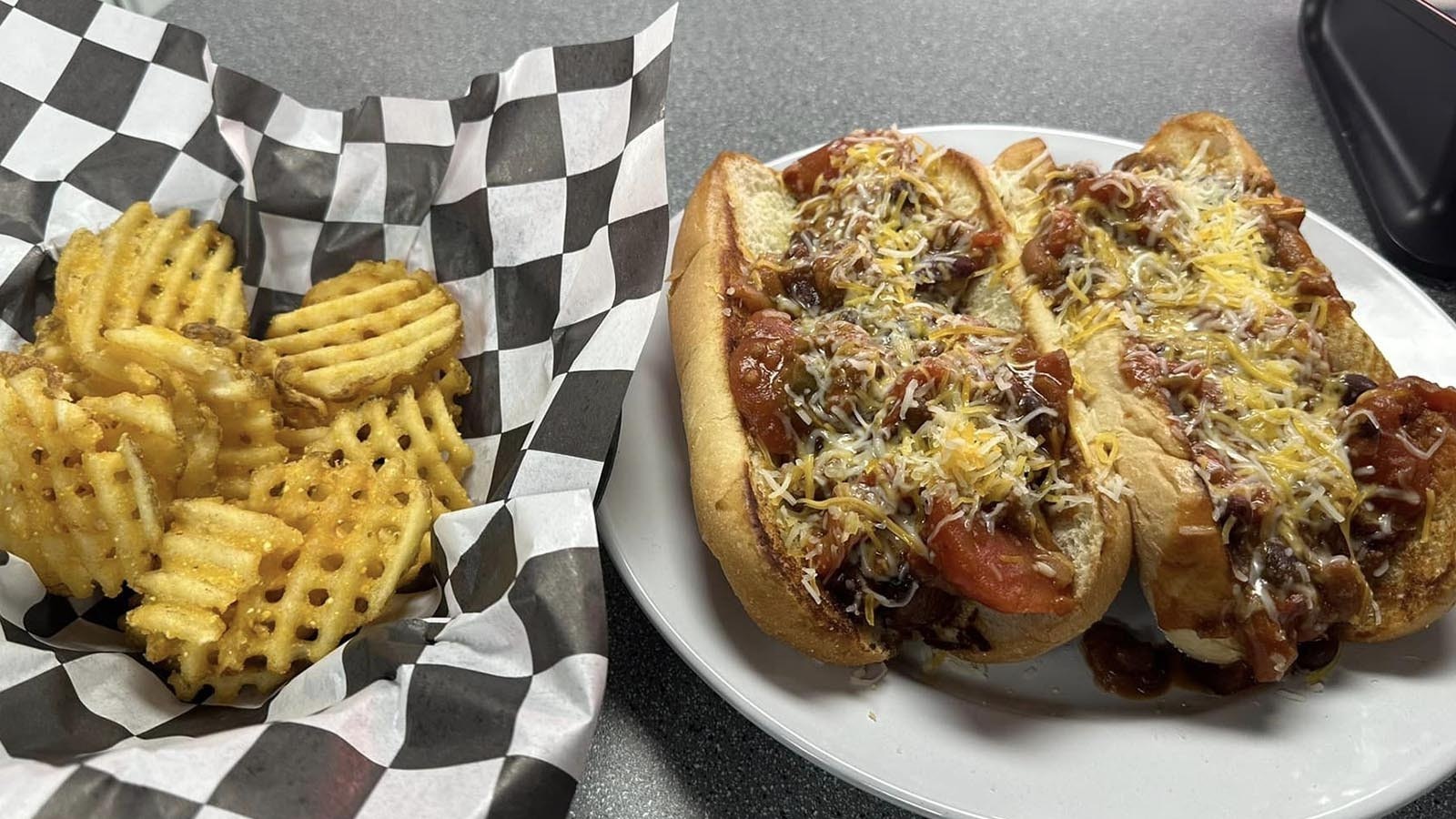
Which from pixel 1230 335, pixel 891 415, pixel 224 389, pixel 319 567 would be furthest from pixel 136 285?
pixel 1230 335

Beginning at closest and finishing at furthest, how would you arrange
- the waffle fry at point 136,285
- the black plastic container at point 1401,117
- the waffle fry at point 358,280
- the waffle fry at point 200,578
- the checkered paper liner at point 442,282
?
1. the checkered paper liner at point 442,282
2. the waffle fry at point 200,578
3. the waffle fry at point 136,285
4. the waffle fry at point 358,280
5. the black plastic container at point 1401,117

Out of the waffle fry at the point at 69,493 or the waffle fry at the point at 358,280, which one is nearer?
the waffle fry at the point at 69,493

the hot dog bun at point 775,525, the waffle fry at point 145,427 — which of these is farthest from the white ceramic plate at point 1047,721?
the waffle fry at point 145,427

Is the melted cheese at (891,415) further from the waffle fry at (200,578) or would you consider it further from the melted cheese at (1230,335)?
the waffle fry at (200,578)

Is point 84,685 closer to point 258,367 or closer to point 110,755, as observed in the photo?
point 110,755

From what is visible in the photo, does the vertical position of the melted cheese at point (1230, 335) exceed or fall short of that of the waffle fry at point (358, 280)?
it falls short

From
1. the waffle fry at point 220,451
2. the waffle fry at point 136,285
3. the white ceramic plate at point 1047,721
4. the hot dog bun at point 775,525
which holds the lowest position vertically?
the white ceramic plate at point 1047,721

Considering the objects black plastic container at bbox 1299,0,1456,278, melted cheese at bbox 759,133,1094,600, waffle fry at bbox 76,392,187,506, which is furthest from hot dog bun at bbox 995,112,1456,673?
waffle fry at bbox 76,392,187,506
